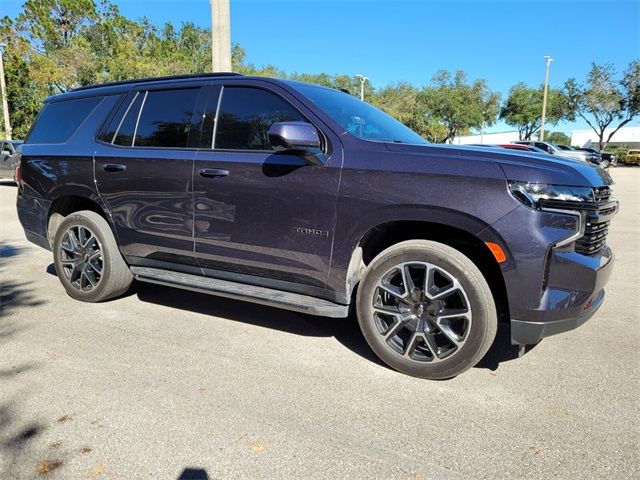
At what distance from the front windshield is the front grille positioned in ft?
4.49

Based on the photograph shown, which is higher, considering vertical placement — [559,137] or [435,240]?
[559,137]

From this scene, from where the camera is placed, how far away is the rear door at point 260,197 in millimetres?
3350

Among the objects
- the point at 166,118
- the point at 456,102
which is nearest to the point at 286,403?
the point at 166,118

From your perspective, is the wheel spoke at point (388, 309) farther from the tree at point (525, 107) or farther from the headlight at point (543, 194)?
the tree at point (525, 107)

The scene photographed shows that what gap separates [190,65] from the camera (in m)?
32.4

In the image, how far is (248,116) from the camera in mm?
3744

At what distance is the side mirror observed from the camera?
3100 mm

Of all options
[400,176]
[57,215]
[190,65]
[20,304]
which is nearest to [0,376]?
[20,304]

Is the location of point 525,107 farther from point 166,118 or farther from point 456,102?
point 166,118

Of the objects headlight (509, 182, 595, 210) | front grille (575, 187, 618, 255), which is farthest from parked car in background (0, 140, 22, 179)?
front grille (575, 187, 618, 255)

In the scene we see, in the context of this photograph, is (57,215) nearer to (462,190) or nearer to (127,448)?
(127,448)

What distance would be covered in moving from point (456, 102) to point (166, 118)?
46615 millimetres

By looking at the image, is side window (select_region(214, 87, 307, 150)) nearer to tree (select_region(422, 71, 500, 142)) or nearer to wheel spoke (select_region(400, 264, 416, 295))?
wheel spoke (select_region(400, 264, 416, 295))

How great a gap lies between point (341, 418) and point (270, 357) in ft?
3.07
